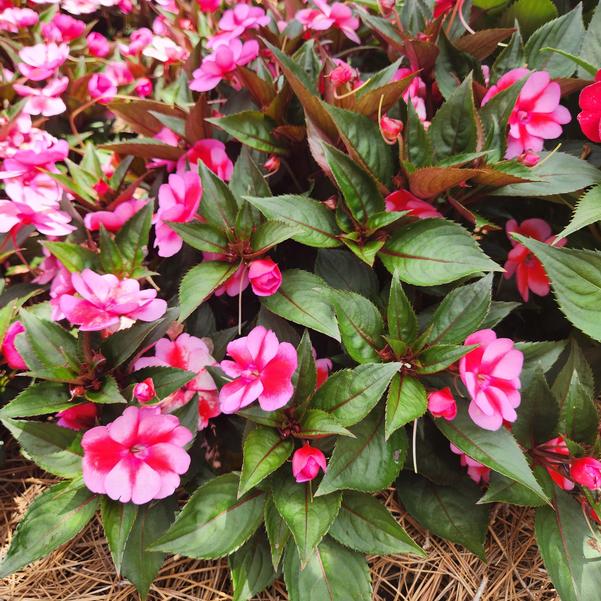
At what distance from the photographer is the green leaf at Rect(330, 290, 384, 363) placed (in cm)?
101

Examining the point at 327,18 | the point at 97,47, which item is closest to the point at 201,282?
the point at 327,18

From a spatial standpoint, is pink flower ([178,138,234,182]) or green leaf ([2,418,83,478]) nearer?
green leaf ([2,418,83,478])

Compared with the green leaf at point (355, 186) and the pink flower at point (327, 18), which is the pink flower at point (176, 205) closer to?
the green leaf at point (355, 186)

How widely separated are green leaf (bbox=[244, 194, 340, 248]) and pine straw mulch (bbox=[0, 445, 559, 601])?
1.79 ft

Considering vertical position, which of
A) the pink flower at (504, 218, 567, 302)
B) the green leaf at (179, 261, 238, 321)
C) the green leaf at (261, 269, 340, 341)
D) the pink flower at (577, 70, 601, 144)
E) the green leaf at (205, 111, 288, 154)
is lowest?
the pink flower at (504, 218, 567, 302)

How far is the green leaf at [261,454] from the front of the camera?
0.90 meters

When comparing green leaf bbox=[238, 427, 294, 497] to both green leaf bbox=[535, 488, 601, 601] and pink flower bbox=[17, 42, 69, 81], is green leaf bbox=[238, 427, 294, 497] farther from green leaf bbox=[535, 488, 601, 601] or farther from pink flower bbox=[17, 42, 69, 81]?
pink flower bbox=[17, 42, 69, 81]

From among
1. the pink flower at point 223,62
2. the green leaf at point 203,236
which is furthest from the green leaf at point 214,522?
the pink flower at point 223,62

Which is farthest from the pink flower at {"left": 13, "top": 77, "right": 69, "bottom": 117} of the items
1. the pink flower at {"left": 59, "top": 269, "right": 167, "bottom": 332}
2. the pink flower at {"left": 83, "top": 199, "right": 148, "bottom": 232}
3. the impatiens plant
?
the pink flower at {"left": 59, "top": 269, "right": 167, "bottom": 332}

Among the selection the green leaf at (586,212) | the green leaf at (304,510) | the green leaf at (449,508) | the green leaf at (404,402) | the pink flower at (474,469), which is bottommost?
the green leaf at (449,508)

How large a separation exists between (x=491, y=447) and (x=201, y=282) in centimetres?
57

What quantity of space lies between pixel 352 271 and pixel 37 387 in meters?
0.63

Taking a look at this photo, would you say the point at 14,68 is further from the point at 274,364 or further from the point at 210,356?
the point at 274,364

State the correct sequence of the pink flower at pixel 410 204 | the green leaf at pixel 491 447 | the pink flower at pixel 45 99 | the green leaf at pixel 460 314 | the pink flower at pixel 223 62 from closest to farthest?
1. the green leaf at pixel 491 447
2. the green leaf at pixel 460 314
3. the pink flower at pixel 410 204
4. the pink flower at pixel 223 62
5. the pink flower at pixel 45 99
